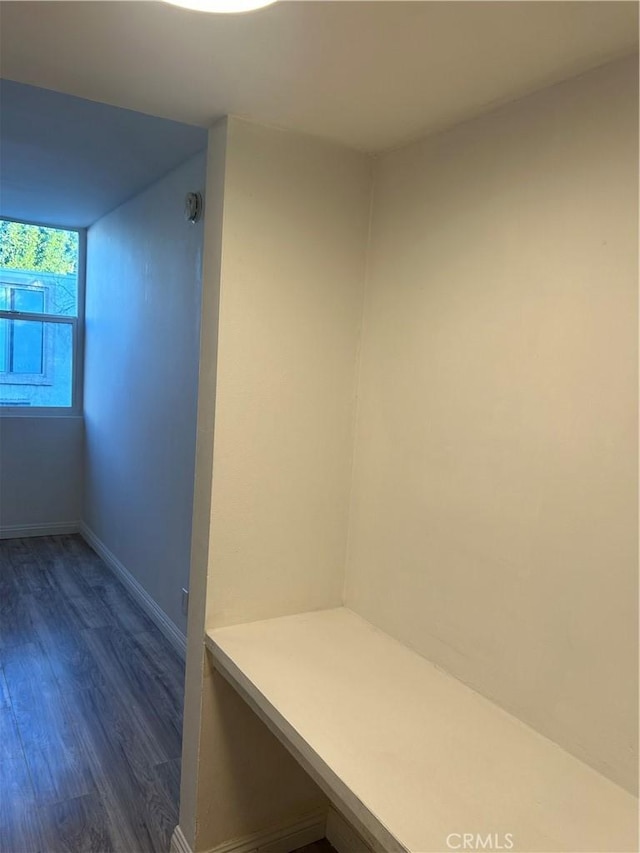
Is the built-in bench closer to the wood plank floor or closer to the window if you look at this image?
the wood plank floor

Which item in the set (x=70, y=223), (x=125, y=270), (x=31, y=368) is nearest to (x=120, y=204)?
(x=125, y=270)

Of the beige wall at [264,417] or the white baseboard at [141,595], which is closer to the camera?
the beige wall at [264,417]

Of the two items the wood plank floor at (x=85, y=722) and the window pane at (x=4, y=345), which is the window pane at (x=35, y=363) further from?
the wood plank floor at (x=85, y=722)

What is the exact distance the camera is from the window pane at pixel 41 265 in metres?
4.77

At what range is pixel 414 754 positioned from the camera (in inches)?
50.1

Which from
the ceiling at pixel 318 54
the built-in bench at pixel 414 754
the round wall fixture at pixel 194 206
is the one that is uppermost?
the round wall fixture at pixel 194 206

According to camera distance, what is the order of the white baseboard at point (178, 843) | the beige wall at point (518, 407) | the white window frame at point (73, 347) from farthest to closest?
the white window frame at point (73, 347) < the white baseboard at point (178, 843) < the beige wall at point (518, 407)

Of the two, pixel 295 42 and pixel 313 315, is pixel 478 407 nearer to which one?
pixel 313 315

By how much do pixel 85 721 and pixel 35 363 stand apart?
325 cm

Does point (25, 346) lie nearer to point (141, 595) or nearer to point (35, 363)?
point (35, 363)

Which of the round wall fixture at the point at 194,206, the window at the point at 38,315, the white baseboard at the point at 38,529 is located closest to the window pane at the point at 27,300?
the window at the point at 38,315

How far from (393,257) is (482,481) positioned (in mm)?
713

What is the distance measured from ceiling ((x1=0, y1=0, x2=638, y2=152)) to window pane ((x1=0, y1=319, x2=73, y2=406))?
3825 millimetres

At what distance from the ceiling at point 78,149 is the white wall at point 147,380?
12 centimetres
